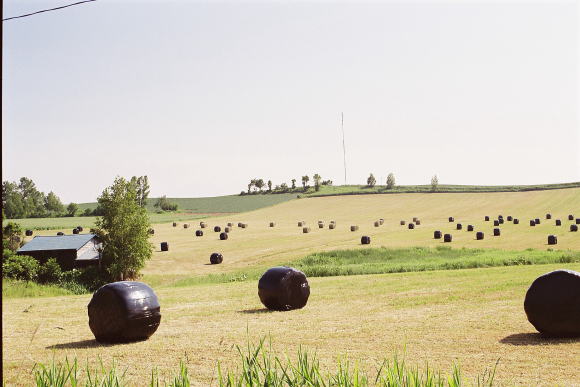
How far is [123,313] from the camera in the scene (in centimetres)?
1844

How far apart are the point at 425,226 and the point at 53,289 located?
53.0 m

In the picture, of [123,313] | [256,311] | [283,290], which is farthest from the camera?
[256,311]

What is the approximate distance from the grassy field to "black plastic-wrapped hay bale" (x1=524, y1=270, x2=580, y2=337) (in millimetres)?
398

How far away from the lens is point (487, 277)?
33844 millimetres

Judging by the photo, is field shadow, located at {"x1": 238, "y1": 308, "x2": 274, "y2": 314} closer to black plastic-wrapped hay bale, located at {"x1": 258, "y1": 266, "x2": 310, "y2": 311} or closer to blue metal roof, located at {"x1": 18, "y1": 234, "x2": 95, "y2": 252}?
black plastic-wrapped hay bale, located at {"x1": 258, "y1": 266, "x2": 310, "y2": 311}

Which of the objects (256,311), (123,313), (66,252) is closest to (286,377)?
(123,313)

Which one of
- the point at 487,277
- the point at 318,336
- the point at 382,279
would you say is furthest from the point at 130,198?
the point at 318,336

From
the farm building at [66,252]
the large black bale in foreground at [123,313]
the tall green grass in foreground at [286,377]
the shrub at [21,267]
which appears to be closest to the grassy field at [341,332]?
the large black bale in foreground at [123,313]

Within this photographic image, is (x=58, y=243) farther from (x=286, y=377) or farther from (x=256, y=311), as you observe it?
(x=286, y=377)

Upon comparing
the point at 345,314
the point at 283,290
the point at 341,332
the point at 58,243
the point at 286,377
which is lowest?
the point at 345,314

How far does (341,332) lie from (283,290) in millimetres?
5422

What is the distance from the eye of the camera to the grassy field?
1509 cm

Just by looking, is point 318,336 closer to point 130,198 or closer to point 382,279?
point 382,279

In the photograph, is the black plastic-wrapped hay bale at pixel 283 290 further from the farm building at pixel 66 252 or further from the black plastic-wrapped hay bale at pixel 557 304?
the farm building at pixel 66 252
